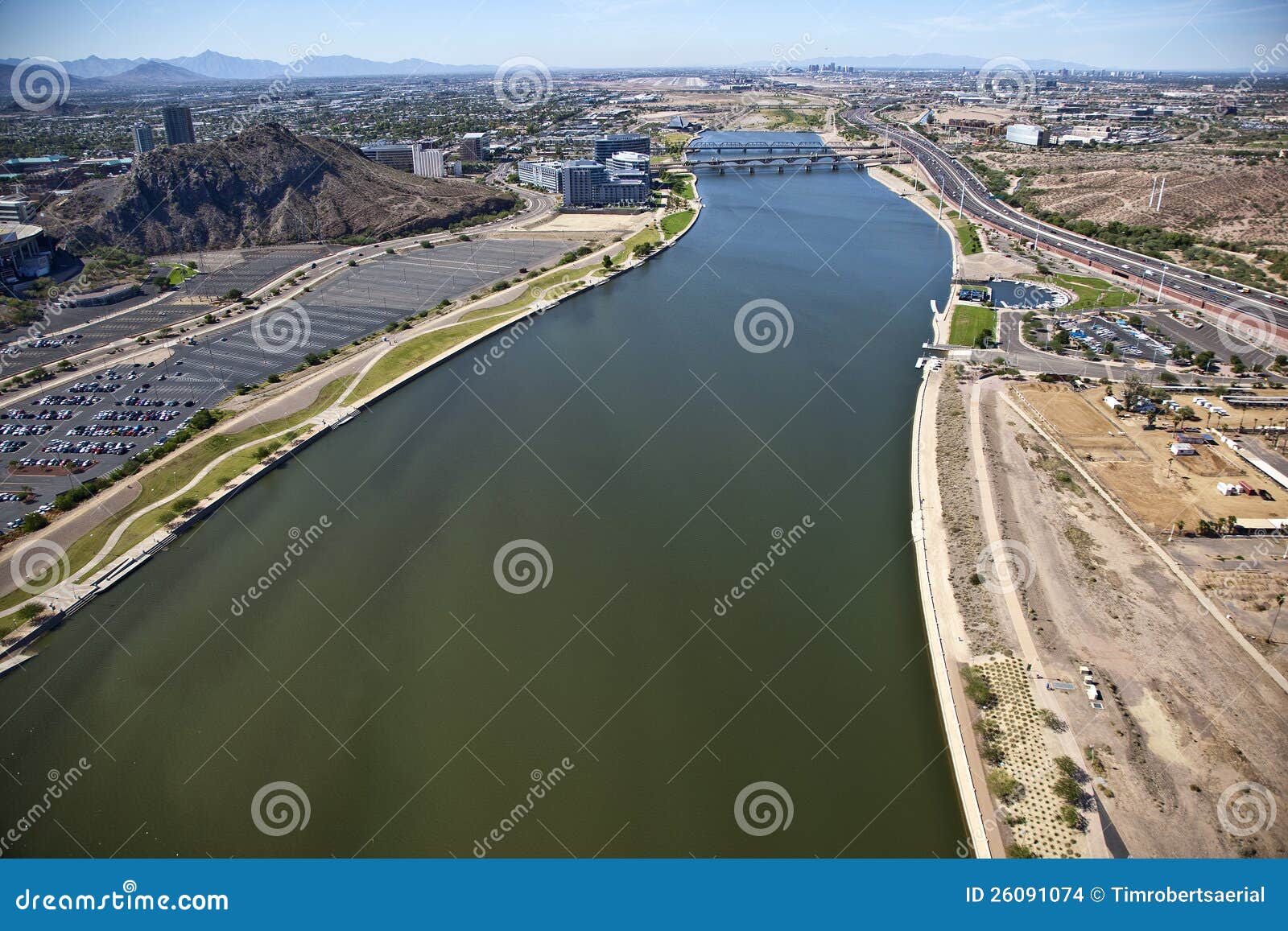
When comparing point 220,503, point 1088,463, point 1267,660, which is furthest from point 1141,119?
point 220,503

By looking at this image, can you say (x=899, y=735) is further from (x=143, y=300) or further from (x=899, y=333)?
(x=143, y=300)
